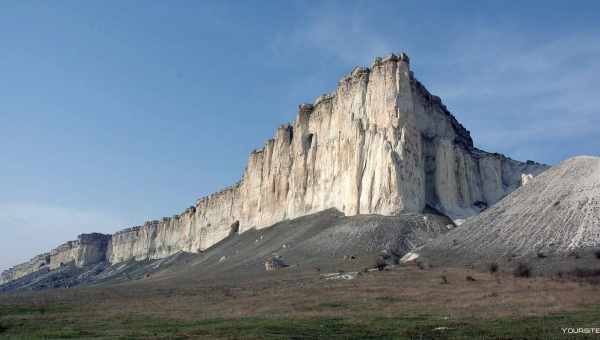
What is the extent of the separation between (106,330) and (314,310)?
30.7 feet

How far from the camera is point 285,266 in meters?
56.2

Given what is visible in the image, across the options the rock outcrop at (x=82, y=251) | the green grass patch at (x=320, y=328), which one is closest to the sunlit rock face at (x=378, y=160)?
the green grass patch at (x=320, y=328)

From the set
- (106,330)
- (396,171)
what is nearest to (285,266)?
(396,171)

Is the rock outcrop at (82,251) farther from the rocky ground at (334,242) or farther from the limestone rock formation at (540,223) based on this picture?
the limestone rock formation at (540,223)

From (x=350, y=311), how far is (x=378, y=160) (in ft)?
126

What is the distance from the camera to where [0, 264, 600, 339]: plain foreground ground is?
19.7m

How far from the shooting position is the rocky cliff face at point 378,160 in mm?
63844

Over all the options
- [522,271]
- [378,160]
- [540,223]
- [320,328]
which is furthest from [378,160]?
[320,328]

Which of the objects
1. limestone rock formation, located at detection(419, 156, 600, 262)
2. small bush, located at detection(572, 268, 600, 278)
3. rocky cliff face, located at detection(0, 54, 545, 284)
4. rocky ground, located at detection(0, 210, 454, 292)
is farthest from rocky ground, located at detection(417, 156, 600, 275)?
rocky cliff face, located at detection(0, 54, 545, 284)

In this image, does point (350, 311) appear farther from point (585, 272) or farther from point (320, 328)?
point (585, 272)

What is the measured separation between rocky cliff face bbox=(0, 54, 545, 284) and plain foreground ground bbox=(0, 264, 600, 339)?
22.2 metres

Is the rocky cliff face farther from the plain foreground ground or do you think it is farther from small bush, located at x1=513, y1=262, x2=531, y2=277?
small bush, located at x1=513, y1=262, x2=531, y2=277

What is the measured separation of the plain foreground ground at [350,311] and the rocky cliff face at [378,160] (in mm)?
22193

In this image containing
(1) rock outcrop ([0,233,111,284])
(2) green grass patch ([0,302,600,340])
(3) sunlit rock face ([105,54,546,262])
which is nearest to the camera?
(2) green grass patch ([0,302,600,340])
